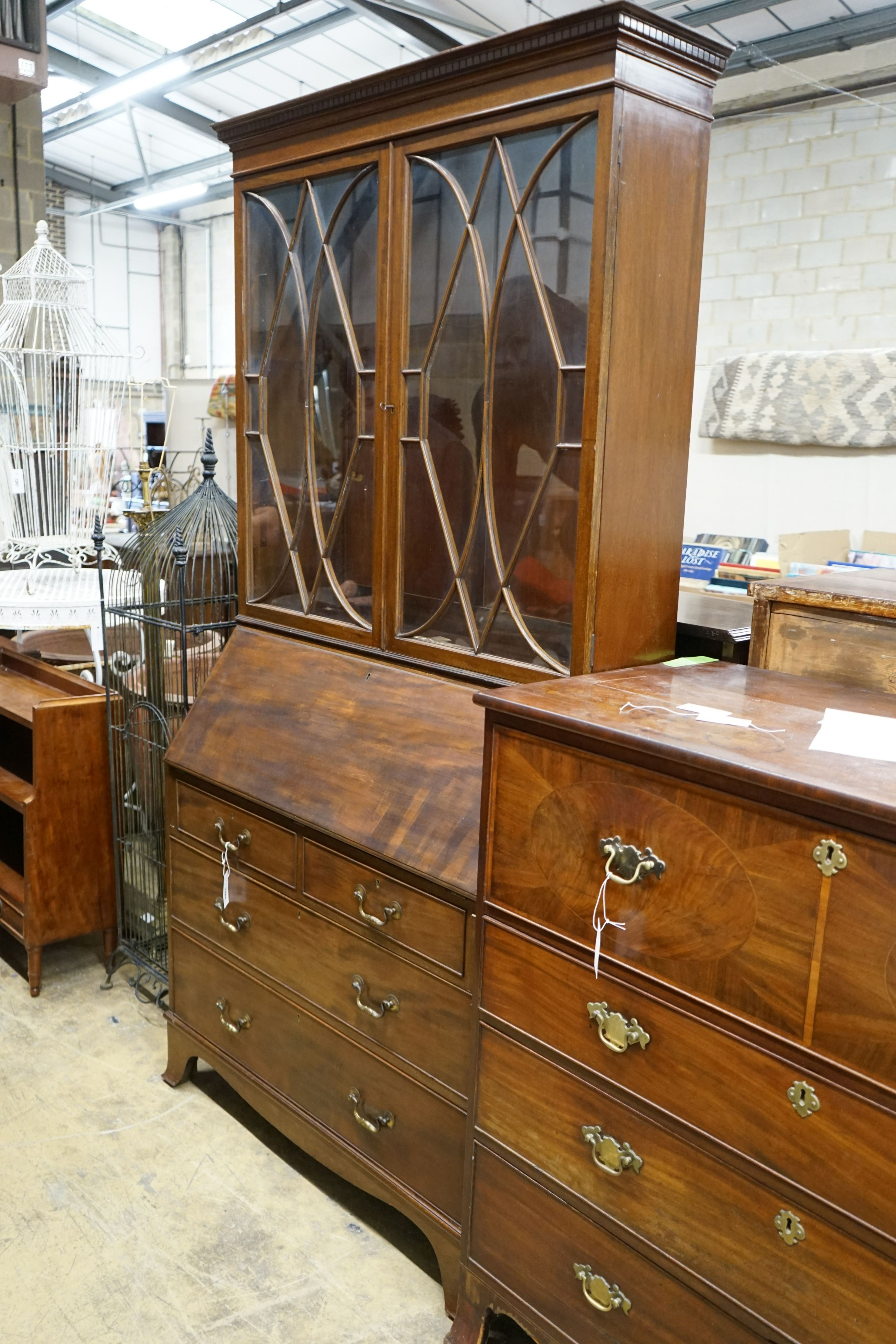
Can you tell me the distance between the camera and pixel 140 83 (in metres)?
7.84

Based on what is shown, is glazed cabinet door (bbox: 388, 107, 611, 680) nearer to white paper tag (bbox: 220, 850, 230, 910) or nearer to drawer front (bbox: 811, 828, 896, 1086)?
white paper tag (bbox: 220, 850, 230, 910)


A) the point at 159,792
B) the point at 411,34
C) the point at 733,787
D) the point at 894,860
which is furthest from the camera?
the point at 411,34

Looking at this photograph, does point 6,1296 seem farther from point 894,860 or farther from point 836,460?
point 836,460

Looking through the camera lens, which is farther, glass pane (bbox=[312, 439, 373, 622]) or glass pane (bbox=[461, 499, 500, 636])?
glass pane (bbox=[312, 439, 373, 622])

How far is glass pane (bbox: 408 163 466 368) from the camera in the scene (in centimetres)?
190

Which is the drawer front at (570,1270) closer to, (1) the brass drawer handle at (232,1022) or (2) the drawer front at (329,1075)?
(2) the drawer front at (329,1075)

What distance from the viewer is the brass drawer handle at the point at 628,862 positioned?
1355 mm

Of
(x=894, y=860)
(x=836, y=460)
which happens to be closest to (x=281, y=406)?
(x=894, y=860)

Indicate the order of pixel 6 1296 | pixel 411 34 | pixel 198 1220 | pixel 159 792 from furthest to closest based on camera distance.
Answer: pixel 411 34, pixel 159 792, pixel 198 1220, pixel 6 1296

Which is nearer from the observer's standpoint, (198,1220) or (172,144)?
(198,1220)

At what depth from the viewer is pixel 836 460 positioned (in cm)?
574

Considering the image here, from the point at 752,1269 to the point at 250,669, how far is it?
1548 millimetres

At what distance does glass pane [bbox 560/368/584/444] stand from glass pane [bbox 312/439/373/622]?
50 centimetres

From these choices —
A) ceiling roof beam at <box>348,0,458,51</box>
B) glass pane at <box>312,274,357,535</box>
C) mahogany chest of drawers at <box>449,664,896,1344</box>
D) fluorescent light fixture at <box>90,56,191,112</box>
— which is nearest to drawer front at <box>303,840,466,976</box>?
mahogany chest of drawers at <box>449,664,896,1344</box>
